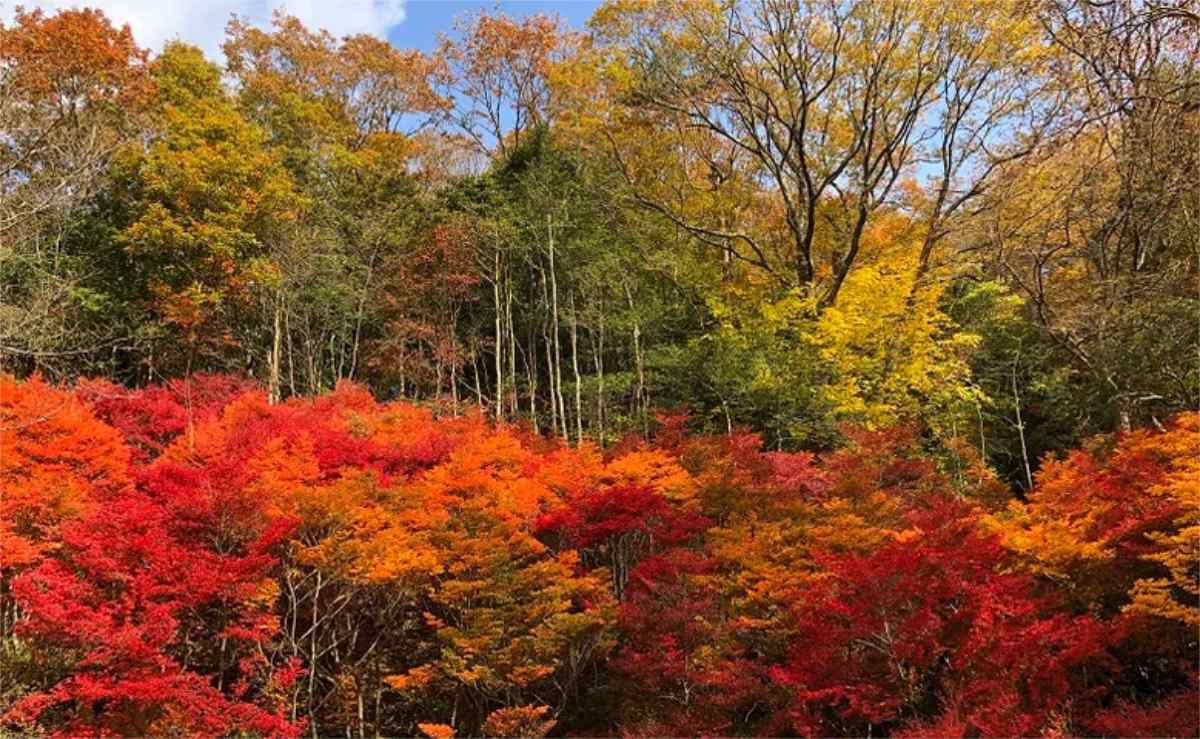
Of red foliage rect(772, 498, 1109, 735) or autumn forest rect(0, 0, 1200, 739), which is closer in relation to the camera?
red foliage rect(772, 498, 1109, 735)

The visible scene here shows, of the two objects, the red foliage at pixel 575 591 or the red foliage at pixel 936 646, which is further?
the red foliage at pixel 575 591

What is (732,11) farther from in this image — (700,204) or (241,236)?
(241,236)

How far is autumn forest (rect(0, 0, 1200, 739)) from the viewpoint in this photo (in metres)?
5.98

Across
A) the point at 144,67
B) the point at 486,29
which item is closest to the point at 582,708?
the point at 144,67

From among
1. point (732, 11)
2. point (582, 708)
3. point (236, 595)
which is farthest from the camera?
point (732, 11)

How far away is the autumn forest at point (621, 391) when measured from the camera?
598 centimetres

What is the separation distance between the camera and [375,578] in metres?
7.30

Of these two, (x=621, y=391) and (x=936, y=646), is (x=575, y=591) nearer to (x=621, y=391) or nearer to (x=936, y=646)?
(x=936, y=646)

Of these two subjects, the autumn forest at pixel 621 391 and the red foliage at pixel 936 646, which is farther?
the autumn forest at pixel 621 391

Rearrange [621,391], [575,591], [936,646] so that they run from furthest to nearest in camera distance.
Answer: [621,391] → [575,591] → [936,646]

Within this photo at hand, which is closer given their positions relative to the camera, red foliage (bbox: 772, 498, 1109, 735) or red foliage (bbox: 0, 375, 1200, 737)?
red foliage (bbox: 772, 498, 1109, 735)

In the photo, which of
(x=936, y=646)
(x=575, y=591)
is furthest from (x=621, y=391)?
(x=936, y=646)

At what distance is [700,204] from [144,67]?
11862mm

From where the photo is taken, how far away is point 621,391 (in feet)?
52.3
